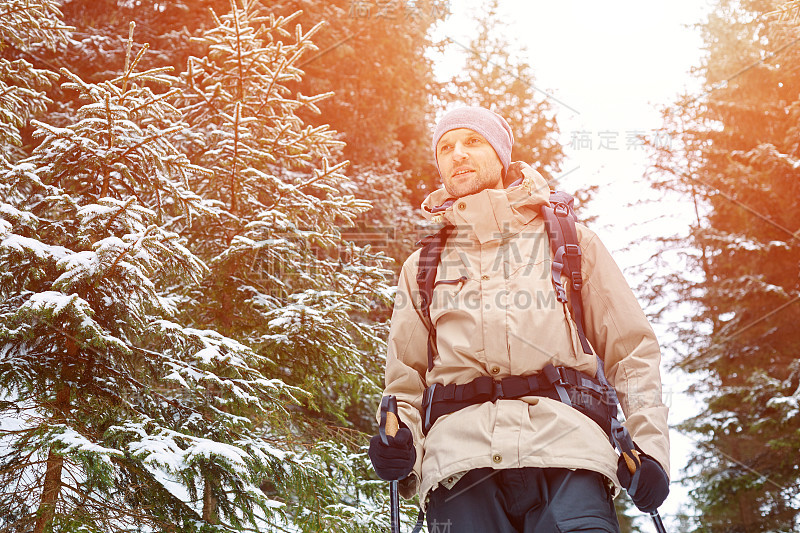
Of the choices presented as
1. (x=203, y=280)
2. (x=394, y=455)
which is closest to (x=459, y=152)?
(x=394, y=455)

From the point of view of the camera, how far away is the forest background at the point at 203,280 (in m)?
4.82

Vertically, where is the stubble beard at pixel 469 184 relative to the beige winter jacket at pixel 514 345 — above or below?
above

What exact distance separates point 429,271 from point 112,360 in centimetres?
335

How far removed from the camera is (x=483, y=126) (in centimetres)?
354

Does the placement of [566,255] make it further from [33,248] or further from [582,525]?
[33,248]

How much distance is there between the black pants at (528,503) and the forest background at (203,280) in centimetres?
245

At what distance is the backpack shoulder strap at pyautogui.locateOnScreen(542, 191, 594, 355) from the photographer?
288 centimetres

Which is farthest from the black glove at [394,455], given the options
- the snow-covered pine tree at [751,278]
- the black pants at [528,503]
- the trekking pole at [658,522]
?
the snow-covered pine tree at [751,278]

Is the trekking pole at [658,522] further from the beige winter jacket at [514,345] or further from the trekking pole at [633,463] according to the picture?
the trekking pole at [633,463]

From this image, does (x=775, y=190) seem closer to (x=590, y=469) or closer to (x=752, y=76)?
Result: (x=752, y=76)

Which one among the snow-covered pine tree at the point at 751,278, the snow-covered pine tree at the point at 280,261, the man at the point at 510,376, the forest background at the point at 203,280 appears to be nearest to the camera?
the man at the point at 510,376

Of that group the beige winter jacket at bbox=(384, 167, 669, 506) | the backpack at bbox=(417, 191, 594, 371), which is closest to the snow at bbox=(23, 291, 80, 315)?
the beige winter jacket at bbox=(384, 167, 669, 506)

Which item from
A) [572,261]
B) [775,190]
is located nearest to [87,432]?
[572,261]

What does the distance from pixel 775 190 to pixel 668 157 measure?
6528 mm
